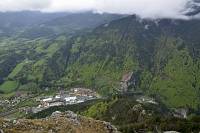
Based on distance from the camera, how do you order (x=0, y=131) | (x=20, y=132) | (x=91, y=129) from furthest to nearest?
(x=91, y=129) < (x=20, y=132) < (x=0, y=131)

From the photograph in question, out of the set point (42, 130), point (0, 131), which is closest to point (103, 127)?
point (42, 130)

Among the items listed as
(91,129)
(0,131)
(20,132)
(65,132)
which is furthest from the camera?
(91,129)

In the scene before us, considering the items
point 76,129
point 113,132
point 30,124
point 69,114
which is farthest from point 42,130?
point 113,132

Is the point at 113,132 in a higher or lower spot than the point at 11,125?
lower

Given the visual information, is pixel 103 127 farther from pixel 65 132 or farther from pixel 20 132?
pixel 20 132

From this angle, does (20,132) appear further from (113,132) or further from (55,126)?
(113,132)

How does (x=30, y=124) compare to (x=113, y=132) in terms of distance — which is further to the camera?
(x=113, y=132)
